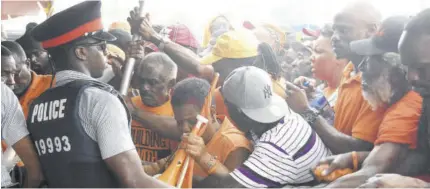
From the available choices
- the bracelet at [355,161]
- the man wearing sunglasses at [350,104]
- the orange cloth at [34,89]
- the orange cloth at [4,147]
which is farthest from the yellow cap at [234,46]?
the orange cloth at [4,147]

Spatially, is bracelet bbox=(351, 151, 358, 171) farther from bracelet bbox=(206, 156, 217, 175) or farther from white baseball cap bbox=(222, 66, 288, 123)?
bracelet bbox=(206, 156, 217, 175)

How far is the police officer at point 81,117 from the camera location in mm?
3113

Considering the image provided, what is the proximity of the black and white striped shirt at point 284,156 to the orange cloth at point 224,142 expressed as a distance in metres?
0.09

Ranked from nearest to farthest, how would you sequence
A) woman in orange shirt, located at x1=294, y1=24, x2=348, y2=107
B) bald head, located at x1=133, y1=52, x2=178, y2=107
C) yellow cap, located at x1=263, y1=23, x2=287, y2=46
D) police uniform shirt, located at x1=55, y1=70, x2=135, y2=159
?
police uniform shirt, located at x1=55, y1=70, x2=135, y2=159
woman in orange shirt, located at x1=294, y1=24, x2=348, y2=107
yellow cap, located at x1=263, y1=23, x2=287, y2=46
bald head, located at x1=133, y1=52, x2=178, y2=107

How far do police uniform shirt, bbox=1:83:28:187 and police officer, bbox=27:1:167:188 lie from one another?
123 millimetres

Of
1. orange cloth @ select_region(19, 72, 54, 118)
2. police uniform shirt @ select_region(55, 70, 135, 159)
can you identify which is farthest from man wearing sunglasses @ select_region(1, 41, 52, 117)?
police uniform shirt @ select_region(55, 70, 135, 159)

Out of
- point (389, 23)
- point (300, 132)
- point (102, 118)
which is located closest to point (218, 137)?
point (300, 132)

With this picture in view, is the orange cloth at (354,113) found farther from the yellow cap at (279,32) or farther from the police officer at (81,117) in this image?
the police officer at (81,117)

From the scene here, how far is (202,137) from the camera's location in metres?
3.45

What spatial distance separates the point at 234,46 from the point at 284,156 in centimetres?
63

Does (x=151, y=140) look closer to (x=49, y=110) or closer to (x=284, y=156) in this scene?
(x=49, y=110)

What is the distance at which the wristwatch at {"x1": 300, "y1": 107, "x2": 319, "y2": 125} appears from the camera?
3.32 metres

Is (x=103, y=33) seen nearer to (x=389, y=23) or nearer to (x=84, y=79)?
(x=84, y=79)

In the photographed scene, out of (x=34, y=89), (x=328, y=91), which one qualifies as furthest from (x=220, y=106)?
(x=34, y=89)
